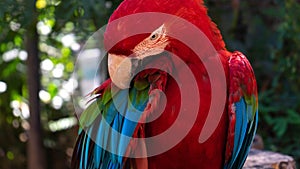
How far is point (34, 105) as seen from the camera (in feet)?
7.62

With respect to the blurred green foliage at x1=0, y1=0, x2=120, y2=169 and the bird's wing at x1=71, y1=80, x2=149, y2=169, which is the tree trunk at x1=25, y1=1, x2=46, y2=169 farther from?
the bird's wing at x1=71, y1=80, x2=149, y2=169

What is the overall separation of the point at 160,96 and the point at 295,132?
1.47m

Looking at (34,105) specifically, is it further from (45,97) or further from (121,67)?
(121,67)

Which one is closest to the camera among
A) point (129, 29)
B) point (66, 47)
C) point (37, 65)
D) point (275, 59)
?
point (129, 29)

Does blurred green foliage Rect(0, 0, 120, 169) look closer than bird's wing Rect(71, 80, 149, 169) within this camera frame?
No

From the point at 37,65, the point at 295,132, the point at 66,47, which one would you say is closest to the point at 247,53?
the point at 295,132

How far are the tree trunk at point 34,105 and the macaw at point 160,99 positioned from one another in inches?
34.8

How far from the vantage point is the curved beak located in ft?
4.17

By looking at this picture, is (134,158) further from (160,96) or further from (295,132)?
(295,132)

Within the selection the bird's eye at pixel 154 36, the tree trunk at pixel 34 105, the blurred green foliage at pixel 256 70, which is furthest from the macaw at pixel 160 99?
the blurred green foliage at pixel 256 70

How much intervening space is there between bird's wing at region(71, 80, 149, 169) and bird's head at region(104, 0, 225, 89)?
5cm

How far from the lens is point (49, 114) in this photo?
265 centimetres

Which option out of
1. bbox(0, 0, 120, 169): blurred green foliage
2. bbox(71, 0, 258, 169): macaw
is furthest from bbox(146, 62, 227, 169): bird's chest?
bbox(0, 0, 120, 169): blurred green foliage

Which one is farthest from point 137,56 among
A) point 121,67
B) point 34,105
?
point 34,105
